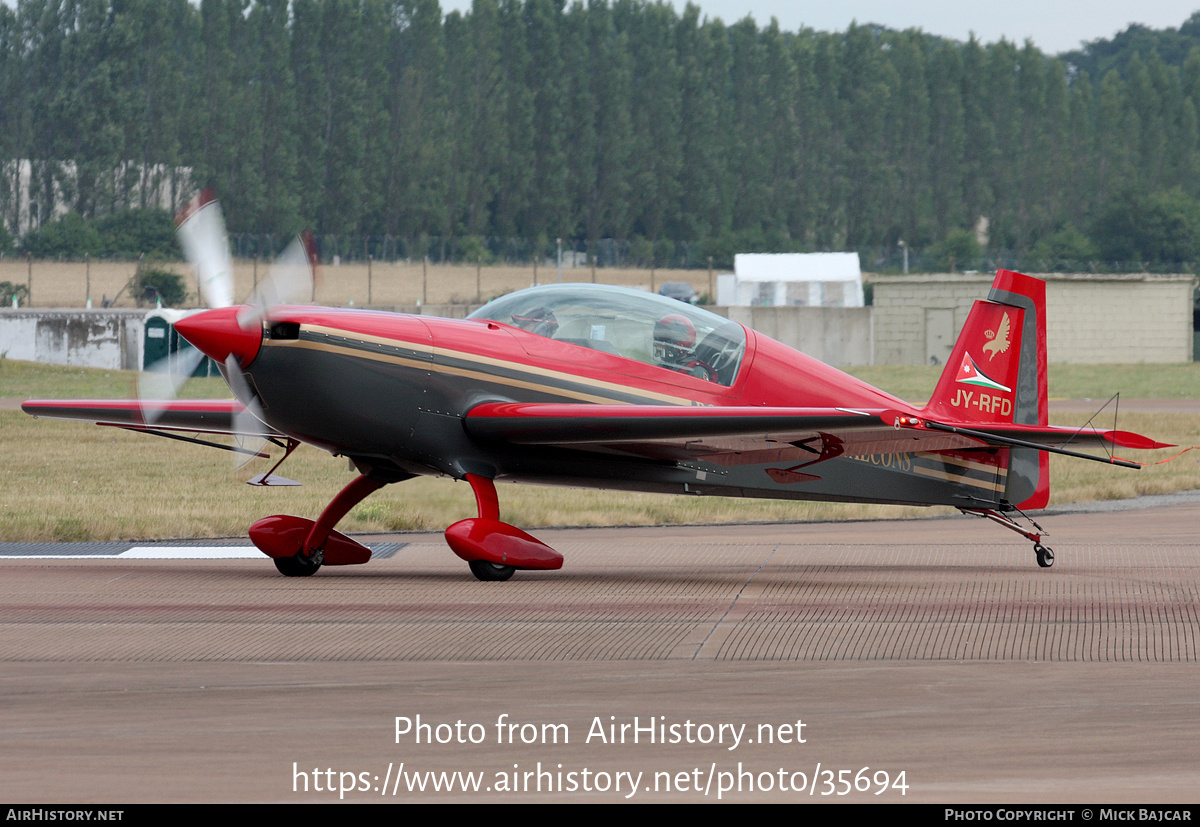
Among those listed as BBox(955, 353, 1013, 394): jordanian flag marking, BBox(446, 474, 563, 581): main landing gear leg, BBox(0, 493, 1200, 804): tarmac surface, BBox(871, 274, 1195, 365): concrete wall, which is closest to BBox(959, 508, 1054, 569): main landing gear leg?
BBox(0, 493, 1200, 804): tarmac surface

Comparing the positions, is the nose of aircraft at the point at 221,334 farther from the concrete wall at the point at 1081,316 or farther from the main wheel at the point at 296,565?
the concrete wall at the point at 1081,316

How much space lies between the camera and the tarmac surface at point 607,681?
5.47 m

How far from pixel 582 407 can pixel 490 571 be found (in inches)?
59.9

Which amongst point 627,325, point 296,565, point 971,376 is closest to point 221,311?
point 296,565

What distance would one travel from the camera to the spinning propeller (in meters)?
10.3

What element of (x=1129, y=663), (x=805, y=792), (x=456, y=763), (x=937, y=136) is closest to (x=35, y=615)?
(x=456, y=763)

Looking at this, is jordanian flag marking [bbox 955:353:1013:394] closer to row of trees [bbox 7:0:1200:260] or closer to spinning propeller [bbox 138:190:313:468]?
spinning propeller [bbox 138:190:313:468]

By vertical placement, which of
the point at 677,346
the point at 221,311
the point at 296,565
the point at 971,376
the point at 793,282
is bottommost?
the point at 296,565

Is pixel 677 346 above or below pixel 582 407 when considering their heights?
above

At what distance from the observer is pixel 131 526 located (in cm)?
1528

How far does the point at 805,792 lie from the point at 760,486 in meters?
6.72

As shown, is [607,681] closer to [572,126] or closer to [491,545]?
[491,545]

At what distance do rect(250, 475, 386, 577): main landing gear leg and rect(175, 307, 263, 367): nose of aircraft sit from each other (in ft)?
6.19

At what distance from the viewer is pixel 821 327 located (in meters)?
64.9
